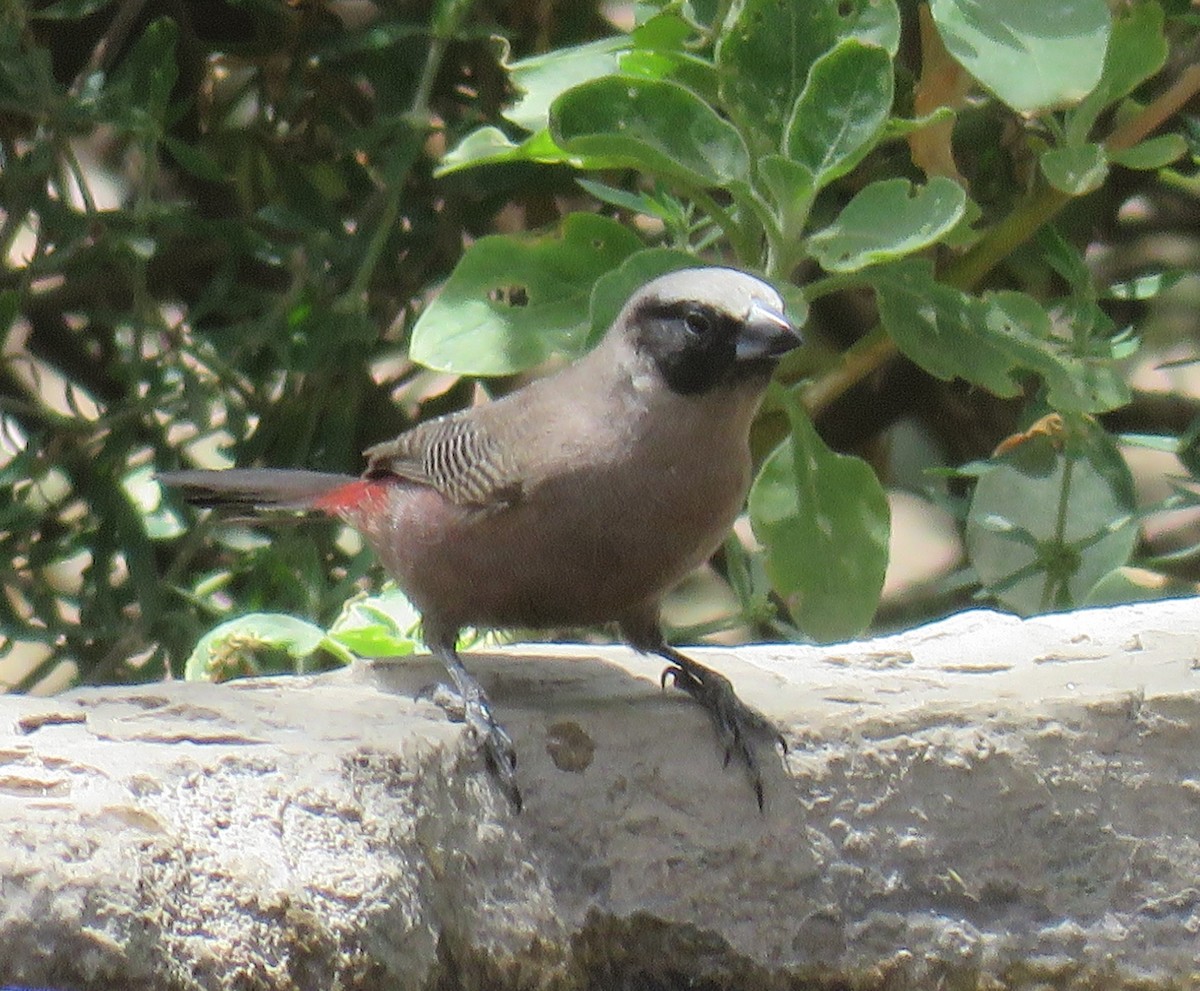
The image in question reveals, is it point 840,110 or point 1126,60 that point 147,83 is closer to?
point 840,110

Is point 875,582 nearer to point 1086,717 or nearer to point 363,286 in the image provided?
point 1086,717

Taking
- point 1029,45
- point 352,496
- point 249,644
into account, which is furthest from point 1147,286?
point 249,644

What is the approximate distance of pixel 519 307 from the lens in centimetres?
335

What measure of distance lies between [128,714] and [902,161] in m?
2.40

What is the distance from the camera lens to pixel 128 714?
7.86 feet

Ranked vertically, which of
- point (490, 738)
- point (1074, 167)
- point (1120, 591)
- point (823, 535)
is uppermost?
point (1074, 167)

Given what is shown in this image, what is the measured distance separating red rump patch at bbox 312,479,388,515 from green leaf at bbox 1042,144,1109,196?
130 centimetres

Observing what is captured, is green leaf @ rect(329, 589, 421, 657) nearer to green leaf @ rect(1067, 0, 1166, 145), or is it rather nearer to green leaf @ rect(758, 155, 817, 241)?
green leaf @ rect(758, 155, 817, 241)

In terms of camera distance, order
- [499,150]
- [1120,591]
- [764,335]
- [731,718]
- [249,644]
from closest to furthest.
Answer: [731,718]
[764,335]
[499,150]
[249,644]
[1120,591]

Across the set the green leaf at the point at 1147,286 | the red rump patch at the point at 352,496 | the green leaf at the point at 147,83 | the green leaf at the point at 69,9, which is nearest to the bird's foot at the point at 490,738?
the red rump patch at the point at 352,496

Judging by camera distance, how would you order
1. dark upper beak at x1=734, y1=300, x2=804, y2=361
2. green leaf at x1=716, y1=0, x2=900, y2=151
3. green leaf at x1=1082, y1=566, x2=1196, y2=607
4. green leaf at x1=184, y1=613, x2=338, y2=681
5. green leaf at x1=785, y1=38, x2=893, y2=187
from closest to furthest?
dark upper beak at x1=734, y1=300, x2=804, y2=361 < green leaf at x1=785, y1=38, x2=893, y2=187 < green leaf at x1=716, y1=0, x2=900, y2=151 < green leaf at x1=184, y1=613, x2=338, y2=681 < green leaf at x1=1082, y1=566, x2=1196, y2=607

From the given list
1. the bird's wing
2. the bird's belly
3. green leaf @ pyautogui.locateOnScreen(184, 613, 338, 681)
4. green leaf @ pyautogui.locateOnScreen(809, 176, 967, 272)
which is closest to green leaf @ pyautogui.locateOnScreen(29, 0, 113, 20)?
the bird's wing

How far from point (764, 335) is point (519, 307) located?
0.66 m

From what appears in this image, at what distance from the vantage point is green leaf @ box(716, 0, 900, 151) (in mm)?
3158
